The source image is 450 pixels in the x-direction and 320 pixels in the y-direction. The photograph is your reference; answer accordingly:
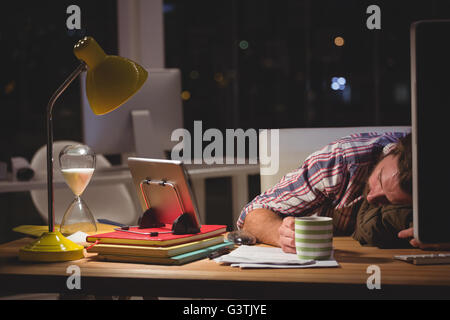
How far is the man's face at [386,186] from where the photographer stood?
1.34 m

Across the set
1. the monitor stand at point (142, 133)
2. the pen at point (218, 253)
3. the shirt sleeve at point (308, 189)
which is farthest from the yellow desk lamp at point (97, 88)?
the monitor stand at point (142, 133)

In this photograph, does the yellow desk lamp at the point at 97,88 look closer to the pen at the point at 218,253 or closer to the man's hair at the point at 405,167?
the pen at the point at 218,253

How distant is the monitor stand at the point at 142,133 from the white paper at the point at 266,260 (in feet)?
4.58

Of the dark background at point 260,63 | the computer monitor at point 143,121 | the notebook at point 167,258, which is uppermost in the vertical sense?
the dark background at point 260,63

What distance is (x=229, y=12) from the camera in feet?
24.2

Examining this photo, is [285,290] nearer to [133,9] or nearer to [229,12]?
[133,9]

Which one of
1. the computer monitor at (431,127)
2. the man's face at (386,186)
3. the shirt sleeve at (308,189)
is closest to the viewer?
the computer monitor at (431,127)

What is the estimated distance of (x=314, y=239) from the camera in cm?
117

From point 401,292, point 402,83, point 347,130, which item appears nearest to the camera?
point 401,292

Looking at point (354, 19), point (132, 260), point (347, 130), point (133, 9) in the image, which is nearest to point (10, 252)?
point (132, 260)

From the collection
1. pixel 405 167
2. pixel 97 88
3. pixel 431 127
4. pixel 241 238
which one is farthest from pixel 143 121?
pixel 431 127

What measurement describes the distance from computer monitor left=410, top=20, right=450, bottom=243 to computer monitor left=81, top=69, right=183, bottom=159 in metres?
1.84

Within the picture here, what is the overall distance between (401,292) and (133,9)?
445 centimetres

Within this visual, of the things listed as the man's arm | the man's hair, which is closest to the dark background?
the man's arm
